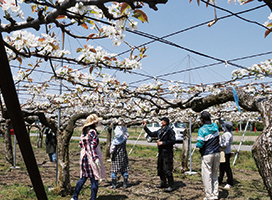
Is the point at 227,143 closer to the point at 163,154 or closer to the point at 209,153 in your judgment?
the point at 209,153

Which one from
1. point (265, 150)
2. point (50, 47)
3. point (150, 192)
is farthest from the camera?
point (150, 192)

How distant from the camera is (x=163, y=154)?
5.65 m

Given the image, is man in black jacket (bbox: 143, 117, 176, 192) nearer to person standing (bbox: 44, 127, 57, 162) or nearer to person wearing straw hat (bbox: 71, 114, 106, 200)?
person wearing straw hat (bbox: 71, 114, 106, 200)

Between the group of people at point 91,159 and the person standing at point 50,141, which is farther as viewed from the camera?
the person standing at point 50,141

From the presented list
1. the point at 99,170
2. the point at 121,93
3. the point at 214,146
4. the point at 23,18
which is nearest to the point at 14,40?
the point at 23,18

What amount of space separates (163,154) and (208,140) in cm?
125

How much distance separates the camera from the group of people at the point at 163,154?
4266 mm

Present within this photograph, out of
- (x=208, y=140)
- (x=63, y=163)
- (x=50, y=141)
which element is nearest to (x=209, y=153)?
(x=208, y=140)

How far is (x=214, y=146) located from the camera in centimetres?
480

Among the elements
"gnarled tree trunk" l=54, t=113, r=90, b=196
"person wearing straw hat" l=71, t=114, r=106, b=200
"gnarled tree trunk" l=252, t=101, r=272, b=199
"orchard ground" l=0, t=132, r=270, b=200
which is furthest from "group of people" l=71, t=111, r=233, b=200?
"gnarled tree trunk" l=252, t=101, r=272, b=199

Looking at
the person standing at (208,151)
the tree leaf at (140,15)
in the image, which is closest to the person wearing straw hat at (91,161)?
the person standing at (208,151)

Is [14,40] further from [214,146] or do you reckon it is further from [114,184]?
[114,184]

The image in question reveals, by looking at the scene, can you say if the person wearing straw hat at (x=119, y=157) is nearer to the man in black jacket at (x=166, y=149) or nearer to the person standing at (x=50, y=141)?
the man in black jacket at (x=166, y=149)

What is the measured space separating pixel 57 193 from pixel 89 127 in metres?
1.72
